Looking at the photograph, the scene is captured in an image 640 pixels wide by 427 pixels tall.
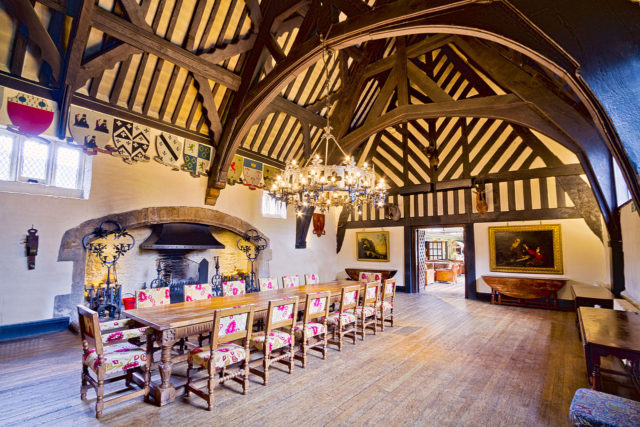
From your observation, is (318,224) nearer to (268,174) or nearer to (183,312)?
(268,174)

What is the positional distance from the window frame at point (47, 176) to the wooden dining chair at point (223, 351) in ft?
13.0

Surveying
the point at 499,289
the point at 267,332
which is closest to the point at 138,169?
the point at 267,332

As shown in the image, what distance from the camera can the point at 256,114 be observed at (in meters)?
5.64

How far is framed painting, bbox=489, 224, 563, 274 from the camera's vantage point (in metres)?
7.11

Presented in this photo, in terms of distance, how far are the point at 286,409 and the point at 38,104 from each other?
5.53m

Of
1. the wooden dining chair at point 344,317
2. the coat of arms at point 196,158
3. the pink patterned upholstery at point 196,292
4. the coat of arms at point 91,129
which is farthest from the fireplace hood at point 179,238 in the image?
the wooden dining chair at point 344,317

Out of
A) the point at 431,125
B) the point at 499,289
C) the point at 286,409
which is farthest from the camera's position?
the point at 431,125

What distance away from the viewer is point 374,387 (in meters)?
2.93

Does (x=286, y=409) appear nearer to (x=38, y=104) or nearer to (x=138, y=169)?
(x=138, y=169)

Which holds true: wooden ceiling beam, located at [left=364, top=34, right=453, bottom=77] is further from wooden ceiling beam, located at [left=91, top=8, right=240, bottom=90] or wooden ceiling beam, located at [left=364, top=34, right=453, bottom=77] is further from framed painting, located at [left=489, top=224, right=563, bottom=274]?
framed painting, located at [left=489, top=224, right=563, bottom=274]

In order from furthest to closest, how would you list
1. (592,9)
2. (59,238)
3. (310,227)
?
(310,227) < (59,238) < (592,9)

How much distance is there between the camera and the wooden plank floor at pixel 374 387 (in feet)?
7.86

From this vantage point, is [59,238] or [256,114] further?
[256,114]

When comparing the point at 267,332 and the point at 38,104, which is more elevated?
the point at 38,104
